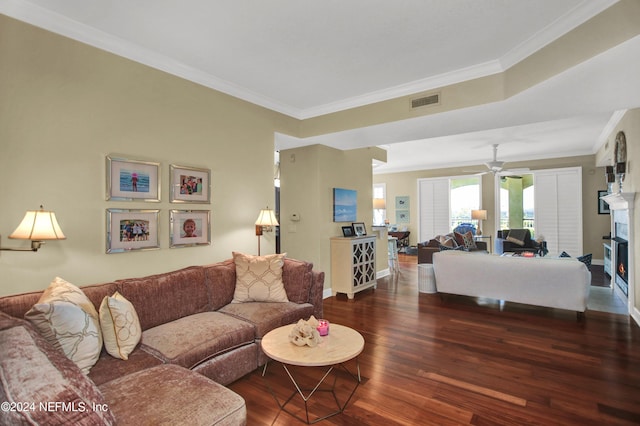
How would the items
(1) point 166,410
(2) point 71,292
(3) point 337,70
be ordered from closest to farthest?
(1) point 166,410 → (2) point 71,292 → (3) point 337,70

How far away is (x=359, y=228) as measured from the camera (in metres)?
5.91

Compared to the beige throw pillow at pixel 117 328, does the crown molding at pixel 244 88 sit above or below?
above

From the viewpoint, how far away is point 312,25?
258 centimetres

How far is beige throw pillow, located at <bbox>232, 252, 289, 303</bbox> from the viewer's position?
327 cm

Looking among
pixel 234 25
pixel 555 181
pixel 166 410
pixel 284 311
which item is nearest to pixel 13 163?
pixel 234 25

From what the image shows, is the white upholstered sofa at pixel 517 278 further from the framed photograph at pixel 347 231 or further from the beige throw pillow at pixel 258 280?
the beige throw pillow at pixel 258 280

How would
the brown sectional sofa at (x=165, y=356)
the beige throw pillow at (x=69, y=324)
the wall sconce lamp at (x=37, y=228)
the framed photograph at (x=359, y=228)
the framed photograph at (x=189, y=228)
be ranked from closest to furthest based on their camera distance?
the brown sectional sofa at (x=165, y=356), the beige throw pillow at (x=69, y=324), the wall sconce lamp at (x=37, y=228), the framed photograph at (x=189, y=228), the framed photograph at (x=359, y=228)

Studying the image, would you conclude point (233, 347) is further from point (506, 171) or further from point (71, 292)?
point (506, 171)

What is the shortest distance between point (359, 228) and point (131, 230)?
385 cm

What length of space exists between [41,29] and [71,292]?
1.95 metres

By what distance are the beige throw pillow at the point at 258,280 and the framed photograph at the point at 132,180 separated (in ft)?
3.46

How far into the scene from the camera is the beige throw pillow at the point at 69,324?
70.6 inches

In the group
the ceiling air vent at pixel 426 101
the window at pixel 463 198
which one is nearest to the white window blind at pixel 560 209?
the window at pixel 463 198

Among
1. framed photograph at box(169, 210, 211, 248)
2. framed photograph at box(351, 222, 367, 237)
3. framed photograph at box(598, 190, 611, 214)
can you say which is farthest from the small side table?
framed photograph at box(598, 190, 611, 214)
